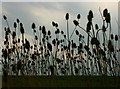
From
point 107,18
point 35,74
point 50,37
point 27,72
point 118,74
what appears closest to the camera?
point 107,18

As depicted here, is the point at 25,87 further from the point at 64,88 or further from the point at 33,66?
the point at 33,66

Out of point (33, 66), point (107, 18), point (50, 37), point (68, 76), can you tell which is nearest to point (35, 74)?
point (33, 66)

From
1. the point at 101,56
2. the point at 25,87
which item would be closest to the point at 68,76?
the point at 25,87

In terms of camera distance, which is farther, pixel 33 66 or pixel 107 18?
pixel 33 66

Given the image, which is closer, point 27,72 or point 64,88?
point 64,88

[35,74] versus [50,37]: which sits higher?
[50,37]

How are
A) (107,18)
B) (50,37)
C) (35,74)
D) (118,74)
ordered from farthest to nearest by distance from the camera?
1. (35,74)
2. (50,37)
3. (118,74)
4. (107,18)

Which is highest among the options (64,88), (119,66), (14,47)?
(14,47)

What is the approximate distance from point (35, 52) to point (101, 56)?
1972 mm

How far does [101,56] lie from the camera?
149 inches

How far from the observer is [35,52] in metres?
5.52

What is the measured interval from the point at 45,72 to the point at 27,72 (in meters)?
0.70

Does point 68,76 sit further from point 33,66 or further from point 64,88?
point 64,88

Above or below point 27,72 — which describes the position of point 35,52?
above
